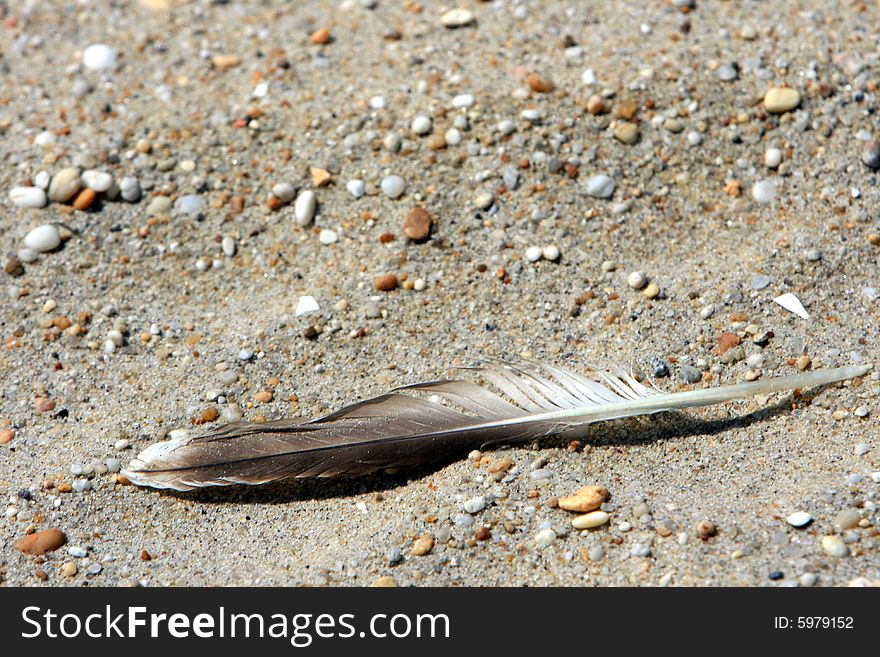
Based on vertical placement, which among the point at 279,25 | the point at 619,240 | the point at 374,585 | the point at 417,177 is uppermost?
the point at 279,25

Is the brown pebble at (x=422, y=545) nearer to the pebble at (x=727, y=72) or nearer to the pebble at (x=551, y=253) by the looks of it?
Result: the pebble at (x=551, y=253)

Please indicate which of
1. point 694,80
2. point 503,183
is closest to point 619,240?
point 503,183

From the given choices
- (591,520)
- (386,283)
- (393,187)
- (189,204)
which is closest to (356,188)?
(393,187)

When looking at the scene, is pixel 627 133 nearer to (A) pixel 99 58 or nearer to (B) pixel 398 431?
(B) pixel 398 431

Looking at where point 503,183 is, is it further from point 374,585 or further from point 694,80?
point 374,585

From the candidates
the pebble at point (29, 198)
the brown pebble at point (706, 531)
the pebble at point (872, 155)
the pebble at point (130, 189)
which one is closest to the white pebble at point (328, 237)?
the pebble at point (130, 189)
